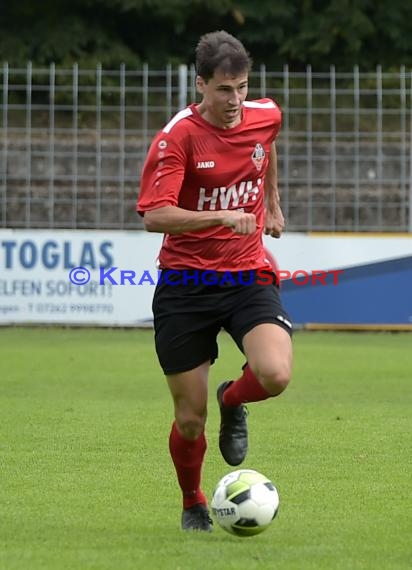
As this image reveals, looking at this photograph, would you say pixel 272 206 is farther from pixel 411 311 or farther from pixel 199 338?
pixel 411 311

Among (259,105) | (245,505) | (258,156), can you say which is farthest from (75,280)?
(245,505)

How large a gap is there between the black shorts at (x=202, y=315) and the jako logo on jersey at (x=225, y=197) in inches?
13.1

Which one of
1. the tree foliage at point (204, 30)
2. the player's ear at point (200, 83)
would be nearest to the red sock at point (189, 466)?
the player's ear at point (200, 83)

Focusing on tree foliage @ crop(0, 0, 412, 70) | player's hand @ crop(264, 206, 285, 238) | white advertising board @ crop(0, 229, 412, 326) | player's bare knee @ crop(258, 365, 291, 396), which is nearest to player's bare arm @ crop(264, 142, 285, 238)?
player's hand @ crop(264, 206, 285, 238)

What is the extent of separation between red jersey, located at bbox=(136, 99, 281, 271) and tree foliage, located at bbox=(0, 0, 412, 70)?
2424 centimetres

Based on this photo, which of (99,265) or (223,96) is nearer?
(223,96)

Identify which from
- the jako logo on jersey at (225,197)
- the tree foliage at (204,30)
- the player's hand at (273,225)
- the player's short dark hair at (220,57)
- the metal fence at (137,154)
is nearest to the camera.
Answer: the player's short dark hair at (220,57)

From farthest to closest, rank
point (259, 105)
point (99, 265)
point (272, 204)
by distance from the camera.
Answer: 1. point (99, 265)
2. point (272, 204)
3. point (259, 105)

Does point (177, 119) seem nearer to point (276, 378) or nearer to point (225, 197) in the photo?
point (225, 197)

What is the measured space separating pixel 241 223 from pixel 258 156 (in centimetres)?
68

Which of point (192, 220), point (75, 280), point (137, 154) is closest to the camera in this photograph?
point (192, 220)

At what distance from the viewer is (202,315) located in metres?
6.62

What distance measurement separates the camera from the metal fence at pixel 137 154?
2189 centimetres

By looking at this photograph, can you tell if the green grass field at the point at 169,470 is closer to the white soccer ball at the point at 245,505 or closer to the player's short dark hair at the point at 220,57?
the white soccer ball at the point at 245,505
